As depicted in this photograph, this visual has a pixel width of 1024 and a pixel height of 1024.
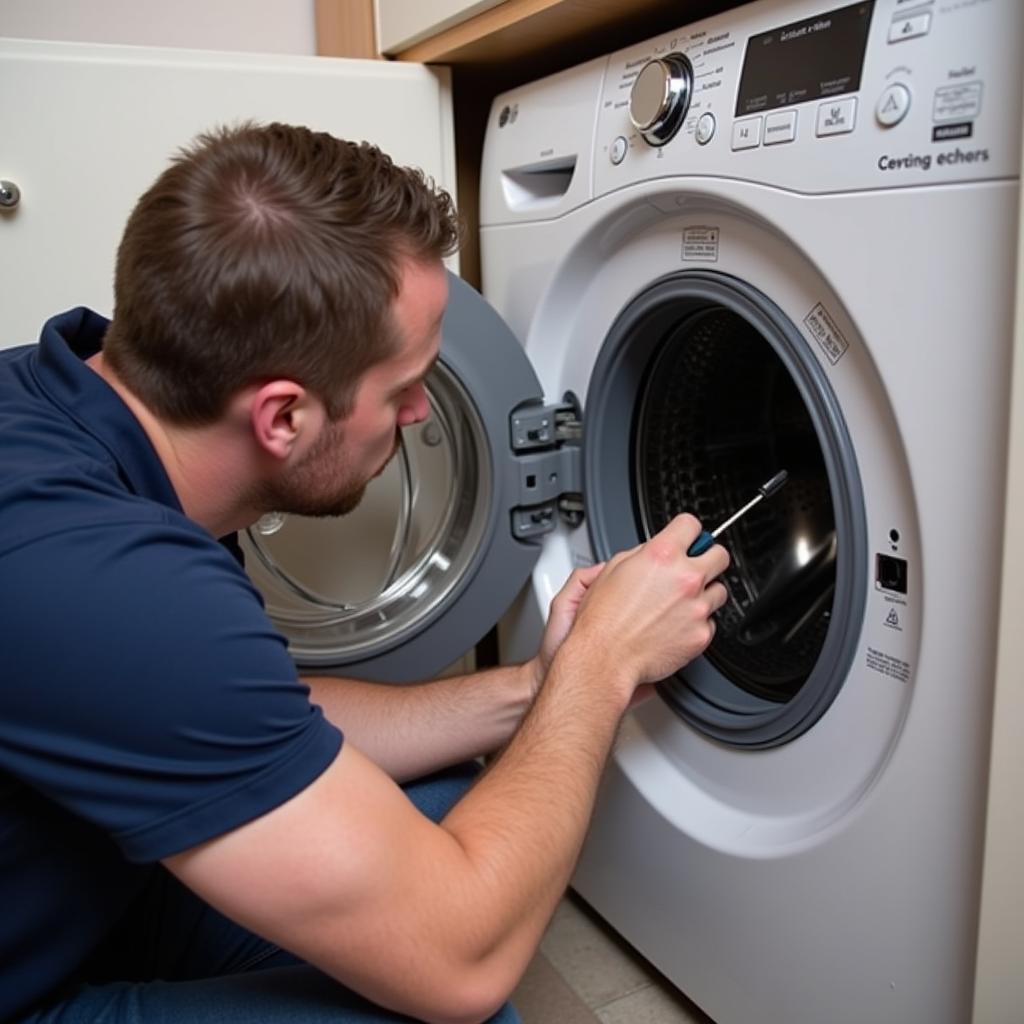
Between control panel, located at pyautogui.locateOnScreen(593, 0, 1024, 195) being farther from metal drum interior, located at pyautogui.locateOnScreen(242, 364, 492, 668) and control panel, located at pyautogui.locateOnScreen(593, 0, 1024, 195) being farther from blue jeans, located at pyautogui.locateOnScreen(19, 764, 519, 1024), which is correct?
blue jeans, located at pyautogui.locateOnScreen(19, 764, 519, 1024)

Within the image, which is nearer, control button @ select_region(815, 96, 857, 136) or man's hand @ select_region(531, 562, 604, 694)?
control button @ select_region(815, 96, 857, 136)

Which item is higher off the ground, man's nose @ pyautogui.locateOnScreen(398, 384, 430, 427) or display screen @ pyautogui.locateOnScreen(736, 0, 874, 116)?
display screen @ pyautogui.locateOnScreen(736, 0, 874, 116)

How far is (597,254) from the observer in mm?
1026

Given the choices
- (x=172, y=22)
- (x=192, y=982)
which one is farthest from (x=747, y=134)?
(x=172, y=22)

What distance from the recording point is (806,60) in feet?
2.46

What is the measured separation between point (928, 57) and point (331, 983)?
74cm

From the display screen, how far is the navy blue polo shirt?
52 centimetres

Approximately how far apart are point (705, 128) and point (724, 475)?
403 mm

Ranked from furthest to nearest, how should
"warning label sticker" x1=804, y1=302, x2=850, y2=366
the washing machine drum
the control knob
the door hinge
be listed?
the door hinge
the washing machine drum
the control knob
"warning label sticker" x1=804, y1=302, x2=850, y2=366

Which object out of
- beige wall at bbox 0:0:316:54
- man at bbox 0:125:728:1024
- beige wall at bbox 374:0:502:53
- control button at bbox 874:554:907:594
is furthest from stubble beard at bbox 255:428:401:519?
beige wall at bbox 0:0:316:54

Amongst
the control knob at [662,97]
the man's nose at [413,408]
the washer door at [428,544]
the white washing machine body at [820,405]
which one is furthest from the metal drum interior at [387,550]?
the control knob at [662,97]

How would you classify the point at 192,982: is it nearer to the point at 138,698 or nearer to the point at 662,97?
the point at 138,698

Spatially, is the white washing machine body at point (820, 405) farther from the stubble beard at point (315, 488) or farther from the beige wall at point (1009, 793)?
the stubble beard at point (315, 488)

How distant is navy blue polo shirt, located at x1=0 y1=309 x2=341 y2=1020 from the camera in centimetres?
55
